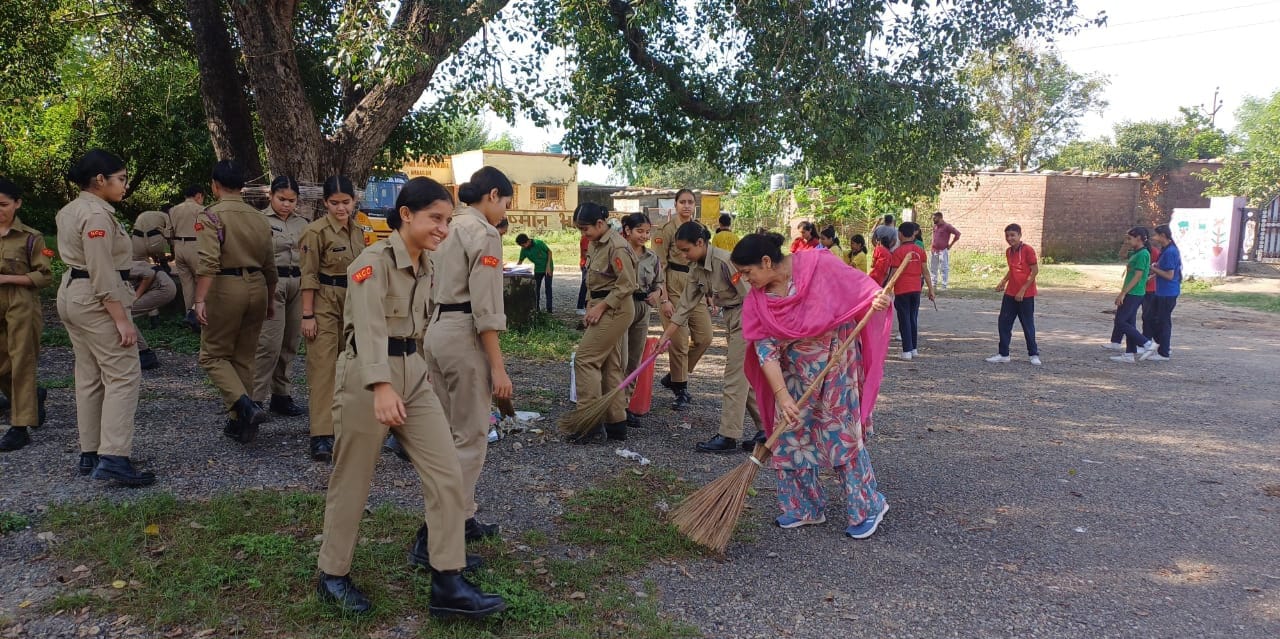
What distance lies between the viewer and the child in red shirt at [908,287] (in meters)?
9.57

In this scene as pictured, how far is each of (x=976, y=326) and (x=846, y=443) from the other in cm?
938

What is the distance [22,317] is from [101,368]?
1.14 m

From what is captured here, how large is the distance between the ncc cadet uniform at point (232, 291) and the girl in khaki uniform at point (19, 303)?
3.27ft

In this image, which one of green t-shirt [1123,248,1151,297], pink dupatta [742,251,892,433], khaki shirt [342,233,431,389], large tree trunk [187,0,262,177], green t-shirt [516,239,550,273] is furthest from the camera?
green t-shirt [516,239,550,273]

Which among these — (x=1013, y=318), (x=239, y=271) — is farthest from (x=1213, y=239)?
(x=239, y=271)

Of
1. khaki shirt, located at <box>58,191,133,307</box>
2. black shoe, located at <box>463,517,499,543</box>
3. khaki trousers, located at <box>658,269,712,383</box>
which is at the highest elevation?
khaki shirt, located at <box>58,191,133,307</box>

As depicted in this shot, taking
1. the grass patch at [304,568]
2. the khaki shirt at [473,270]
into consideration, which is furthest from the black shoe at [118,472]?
the khaki shirt at [473,270]

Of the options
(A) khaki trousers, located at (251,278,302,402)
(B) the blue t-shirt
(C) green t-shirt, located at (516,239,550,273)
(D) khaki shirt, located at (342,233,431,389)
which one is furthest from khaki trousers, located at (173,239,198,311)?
(B) the blue t-shirt

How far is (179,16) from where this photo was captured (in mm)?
10555

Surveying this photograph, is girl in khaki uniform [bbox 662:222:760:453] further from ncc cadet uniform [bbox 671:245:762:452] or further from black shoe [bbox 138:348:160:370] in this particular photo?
black shoe [bbox 138:348:160:370]

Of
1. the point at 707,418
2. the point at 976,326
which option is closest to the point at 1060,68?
the point at 976,326

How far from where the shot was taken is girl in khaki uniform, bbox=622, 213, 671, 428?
259 inches

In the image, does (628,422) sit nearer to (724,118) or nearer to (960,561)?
(960,561)

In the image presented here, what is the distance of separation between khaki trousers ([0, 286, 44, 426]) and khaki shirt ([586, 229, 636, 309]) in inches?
142
